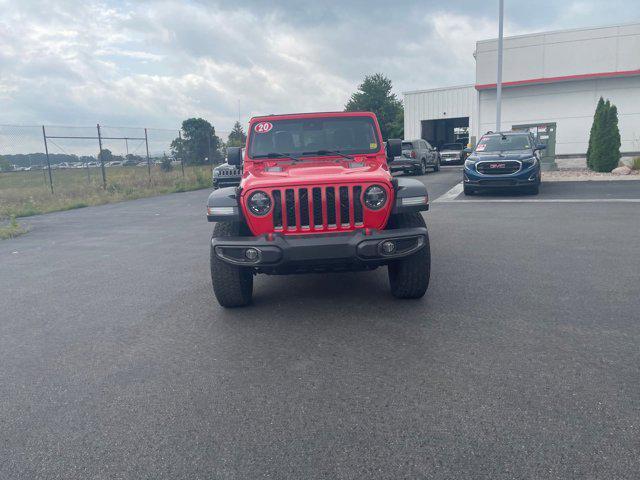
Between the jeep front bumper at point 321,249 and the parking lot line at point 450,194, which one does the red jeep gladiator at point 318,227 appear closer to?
the jeep front bumper at point 321,249

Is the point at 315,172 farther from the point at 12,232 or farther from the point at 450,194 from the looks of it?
the point at 450,194

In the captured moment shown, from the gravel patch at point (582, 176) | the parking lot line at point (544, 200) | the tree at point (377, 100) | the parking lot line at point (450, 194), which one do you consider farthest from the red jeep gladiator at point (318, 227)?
the tree at point (377, 100)

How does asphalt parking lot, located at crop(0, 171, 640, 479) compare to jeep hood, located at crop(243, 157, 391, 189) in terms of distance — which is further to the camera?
jeep hood, located at crop(243, 157, 391, 189)

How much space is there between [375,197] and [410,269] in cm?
76

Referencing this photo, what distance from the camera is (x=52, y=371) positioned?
3.76 m

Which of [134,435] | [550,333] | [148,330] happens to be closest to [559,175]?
[550,333]

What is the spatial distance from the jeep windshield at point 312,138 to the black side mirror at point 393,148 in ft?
0.56

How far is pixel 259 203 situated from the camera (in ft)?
14.6

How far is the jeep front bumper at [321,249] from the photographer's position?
426 cm

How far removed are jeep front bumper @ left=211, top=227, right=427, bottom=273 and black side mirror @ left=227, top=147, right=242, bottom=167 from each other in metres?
1.99

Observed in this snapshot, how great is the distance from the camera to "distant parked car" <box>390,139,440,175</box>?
22.4 metres

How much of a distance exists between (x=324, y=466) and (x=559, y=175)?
1934 centimetres

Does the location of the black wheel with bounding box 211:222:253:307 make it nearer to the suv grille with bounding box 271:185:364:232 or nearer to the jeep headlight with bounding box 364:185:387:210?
the suv grille with bounding box 271:185:364:232

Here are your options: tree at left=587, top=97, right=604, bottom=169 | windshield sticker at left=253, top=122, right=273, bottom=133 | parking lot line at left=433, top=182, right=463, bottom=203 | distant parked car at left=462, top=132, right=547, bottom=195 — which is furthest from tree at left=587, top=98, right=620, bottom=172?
windshield sticker at left=253, top=122, right=273, bottom=133
